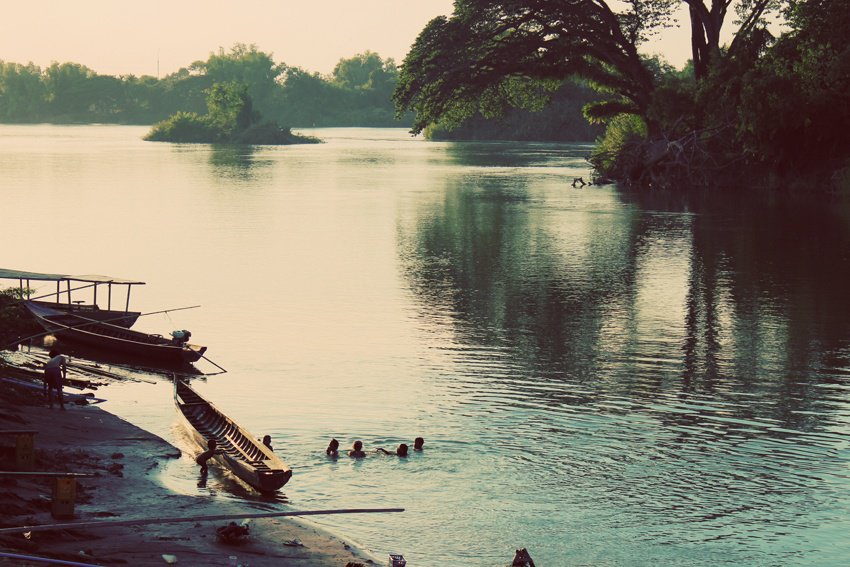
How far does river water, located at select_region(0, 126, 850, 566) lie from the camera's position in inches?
980

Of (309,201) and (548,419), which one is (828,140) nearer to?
(309,201)

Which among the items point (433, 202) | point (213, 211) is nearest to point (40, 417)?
point (213, 211)

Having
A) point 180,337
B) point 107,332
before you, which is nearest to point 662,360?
point 180,337

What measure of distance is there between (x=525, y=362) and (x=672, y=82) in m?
68.6

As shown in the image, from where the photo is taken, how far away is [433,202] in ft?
329

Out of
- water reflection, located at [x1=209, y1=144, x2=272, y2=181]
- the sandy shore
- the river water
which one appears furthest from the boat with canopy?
water reflection, located at [x1=209, y1=144, x2=272, y2=181]

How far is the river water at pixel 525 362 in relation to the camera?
980 inches

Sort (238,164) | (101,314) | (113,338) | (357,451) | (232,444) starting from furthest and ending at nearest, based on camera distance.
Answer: (238,164) → (101,314) → (113,338) → (357,451) → (232,444)

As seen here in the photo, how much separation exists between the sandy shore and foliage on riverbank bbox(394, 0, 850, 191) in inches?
2748

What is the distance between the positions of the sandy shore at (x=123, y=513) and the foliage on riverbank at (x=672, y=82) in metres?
69.8

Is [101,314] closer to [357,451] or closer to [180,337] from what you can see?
[180,337]

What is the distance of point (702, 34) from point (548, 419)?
75677 mm

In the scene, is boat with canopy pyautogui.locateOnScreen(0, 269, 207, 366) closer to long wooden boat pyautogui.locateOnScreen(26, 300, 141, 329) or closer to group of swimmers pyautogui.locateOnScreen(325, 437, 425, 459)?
long wooden boat pyautogui.locateOnScreen(26, 300, 141, 329)

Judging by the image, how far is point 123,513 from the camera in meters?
23.6
